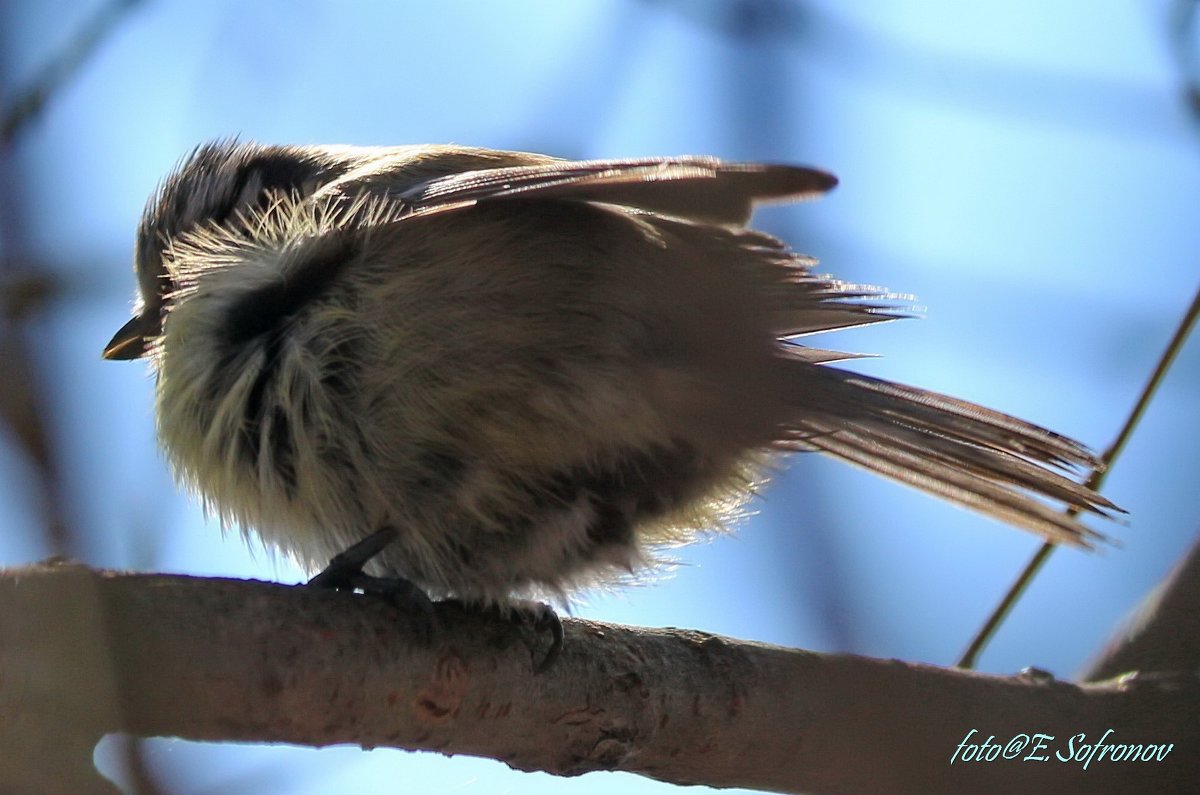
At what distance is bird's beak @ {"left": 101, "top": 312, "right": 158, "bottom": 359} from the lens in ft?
9.79

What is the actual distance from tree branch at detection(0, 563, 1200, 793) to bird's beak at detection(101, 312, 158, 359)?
1.17 m

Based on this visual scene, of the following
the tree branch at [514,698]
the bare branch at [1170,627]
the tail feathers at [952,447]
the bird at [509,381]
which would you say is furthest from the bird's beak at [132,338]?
the bare branch at [1170,627]

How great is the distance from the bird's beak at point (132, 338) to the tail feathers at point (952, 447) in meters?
1.55

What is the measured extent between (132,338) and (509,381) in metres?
1.19

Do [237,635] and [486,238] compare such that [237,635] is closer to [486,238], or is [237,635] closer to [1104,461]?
[486,238]

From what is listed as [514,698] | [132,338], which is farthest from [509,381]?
[132,338]

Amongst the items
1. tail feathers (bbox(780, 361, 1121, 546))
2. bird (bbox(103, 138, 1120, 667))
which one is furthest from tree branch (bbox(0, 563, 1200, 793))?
tail feathers (bbox(780, 361, 1121, 546))

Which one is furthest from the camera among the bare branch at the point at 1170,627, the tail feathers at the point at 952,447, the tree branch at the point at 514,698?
the bare branch at the point at 1170,627

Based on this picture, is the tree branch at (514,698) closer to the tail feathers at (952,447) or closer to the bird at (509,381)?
the bird at (509,381)

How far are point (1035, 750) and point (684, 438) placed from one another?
97cm

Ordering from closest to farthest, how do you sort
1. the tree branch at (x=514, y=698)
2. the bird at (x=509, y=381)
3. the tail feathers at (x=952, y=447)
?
the tree branch at (x=514, y=698) → the bird at (x=509, y=381) → the tail feathers at (x=952, y=447)

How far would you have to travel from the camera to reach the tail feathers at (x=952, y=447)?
8.23ft

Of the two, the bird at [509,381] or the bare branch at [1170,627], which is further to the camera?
the bare branch at [1170,627]

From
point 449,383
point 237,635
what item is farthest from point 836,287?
point 237,635
